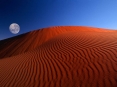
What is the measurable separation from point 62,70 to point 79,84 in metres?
1.42

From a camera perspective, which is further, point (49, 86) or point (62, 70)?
Result: point (62, 70)

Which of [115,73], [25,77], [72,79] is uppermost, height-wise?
[115,73]

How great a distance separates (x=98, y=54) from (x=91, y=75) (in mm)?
1787

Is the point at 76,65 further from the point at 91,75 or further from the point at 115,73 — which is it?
the point at 115,73

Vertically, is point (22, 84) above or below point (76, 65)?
below

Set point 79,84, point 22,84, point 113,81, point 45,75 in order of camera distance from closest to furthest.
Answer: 1. point 113,81
2. point 79,84
3. point 22,84
4. point 45,75

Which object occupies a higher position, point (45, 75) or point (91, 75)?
point (91, 75)

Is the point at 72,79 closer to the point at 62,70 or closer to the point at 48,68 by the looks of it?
the point at 62,70

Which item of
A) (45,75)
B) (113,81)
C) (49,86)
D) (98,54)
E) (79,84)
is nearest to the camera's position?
(113,81)

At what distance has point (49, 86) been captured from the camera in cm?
434

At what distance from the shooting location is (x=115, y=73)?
4.11 meters

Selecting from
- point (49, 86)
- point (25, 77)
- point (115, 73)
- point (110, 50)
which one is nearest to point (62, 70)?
point (49, 86)

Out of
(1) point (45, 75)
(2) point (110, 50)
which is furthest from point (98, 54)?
(1) point (45, 75)

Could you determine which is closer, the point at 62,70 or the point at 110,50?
the point at 62,70
